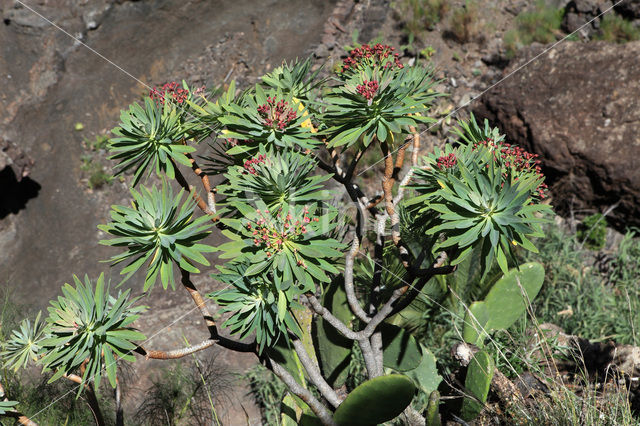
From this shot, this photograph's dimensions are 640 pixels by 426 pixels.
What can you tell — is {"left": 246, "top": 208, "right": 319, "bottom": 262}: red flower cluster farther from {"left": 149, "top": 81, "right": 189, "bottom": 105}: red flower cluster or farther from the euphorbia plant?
{"left": 149, "top": 81, "right": 189, "bottom": 105}: red flower cluster

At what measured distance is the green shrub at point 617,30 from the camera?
568 centimetres

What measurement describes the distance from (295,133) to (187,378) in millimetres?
2220

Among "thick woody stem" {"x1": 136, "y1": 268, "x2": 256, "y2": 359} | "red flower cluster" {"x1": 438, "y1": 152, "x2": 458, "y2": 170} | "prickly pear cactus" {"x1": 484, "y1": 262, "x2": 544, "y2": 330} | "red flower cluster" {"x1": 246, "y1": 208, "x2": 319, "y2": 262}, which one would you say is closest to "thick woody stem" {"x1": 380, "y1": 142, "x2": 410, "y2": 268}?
"red flower cluster" {"x1": 438, "y1": 152, "x2": 458, "y2": 170}

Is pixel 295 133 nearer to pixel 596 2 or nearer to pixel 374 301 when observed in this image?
pixel 374 301

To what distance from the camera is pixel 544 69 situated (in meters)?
5.26

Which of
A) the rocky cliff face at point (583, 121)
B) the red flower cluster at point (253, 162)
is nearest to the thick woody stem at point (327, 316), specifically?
the red flower cluster at point (253, 162)

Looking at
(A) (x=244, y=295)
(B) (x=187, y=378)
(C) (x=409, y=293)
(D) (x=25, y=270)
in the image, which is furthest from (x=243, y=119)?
(D) (x=25, y=270)

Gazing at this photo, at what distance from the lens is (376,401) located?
214 cm

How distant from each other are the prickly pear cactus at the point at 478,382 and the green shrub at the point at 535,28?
4403 mm

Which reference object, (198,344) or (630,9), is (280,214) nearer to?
(198,344)

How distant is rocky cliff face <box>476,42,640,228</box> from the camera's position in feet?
15.8

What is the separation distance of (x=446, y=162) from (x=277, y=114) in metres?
0.66

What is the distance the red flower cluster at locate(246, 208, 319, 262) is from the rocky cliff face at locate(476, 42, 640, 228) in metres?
3.79

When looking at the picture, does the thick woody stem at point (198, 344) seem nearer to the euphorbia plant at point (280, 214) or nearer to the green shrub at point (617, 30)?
the euphorbia plant at point (280, 214)
